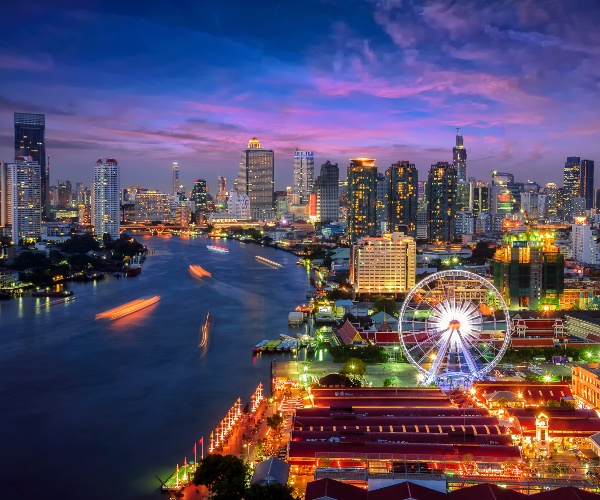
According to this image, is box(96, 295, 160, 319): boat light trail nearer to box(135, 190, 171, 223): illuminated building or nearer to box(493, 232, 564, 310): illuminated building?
box(493, 232, 564, 310): illuminated building

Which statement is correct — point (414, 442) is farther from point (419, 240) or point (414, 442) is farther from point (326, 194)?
point (326, 194)

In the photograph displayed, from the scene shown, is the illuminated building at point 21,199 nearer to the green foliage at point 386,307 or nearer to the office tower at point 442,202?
the office tower at point 442,202

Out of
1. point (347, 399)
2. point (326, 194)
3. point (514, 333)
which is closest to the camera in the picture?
point (347, 399)

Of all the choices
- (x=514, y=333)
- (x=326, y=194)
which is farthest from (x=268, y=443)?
(x=326, y=194)

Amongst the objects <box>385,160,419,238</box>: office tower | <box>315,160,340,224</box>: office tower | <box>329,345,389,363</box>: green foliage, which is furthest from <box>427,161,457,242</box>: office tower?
<box>329,345,389,363</box>: green foliage

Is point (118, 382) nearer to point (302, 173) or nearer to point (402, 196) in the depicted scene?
point (402, 196)

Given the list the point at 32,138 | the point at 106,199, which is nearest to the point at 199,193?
the point at 32,138
